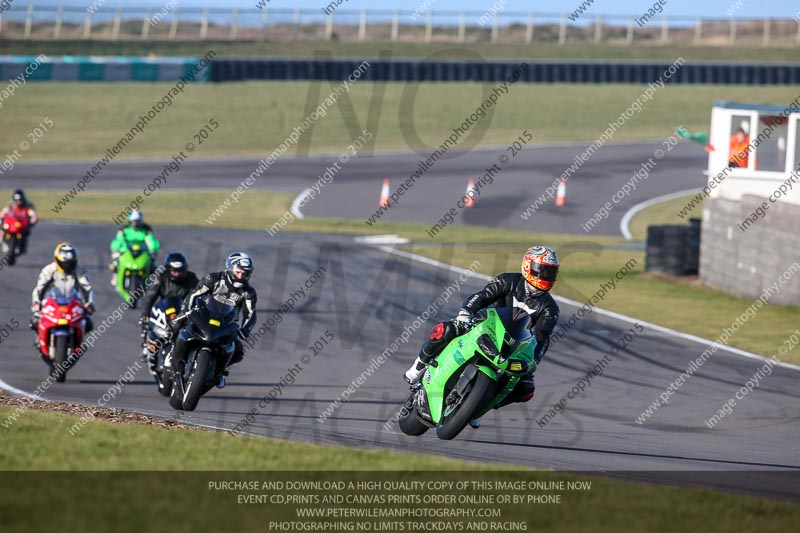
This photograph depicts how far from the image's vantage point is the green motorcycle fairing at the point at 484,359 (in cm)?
1034

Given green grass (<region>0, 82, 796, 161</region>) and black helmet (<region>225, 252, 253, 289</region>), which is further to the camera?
green grass (<region>0, 82, 796, 161</region>)

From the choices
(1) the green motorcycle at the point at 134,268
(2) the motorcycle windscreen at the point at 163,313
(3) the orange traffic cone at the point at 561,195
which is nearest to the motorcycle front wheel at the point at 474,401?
(2) the motorcycle windscreen at the point at 163,313

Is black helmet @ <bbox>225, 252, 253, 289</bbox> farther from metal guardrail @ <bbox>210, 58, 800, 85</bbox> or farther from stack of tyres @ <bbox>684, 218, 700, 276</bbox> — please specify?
metal guardrail @ <bbox>210, 58, 800, 85</bbox>

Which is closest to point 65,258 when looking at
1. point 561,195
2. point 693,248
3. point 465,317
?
point 465,317

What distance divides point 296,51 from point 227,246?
4151 centimetres

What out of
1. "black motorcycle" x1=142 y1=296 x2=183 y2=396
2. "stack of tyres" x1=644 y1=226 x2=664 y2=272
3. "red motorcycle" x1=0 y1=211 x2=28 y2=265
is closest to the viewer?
"black motorcycle" x1=142 y1=296 x2=183 y2=396

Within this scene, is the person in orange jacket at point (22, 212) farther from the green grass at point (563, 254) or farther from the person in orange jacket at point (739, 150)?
the person in orange jacket at point (739, 150)

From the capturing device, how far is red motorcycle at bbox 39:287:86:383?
14.8m

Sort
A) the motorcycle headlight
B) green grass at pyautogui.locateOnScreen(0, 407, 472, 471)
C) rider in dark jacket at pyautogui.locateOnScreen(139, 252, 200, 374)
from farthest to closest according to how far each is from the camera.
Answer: rider in dark jacket at pyautogui.locateOnScreen(139, 252, 200, 374) < the motorcycle headlight < green grass at pyautogui.locateOnScreen(0, 407, 472, 471)

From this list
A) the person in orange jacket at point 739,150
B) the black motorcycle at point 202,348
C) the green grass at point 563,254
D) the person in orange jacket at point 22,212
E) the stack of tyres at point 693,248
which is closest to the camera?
the black motorcycle at point 202,348

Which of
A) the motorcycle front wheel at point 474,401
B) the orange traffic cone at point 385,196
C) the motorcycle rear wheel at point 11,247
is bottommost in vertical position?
the orange traffic cone at point 385,196

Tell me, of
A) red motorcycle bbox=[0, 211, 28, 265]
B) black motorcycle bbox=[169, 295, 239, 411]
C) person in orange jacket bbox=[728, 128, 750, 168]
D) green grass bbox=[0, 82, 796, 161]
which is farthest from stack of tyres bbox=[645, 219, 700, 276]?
green grass bbox=[0, 82, 796, 161]

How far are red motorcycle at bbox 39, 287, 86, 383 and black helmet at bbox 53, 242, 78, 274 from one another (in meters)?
0.31

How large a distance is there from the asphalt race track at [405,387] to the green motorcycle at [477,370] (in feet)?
1.39
